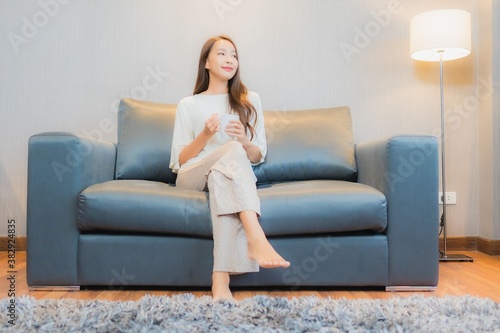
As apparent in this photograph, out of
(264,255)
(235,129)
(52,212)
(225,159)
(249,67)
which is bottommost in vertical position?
(264,255)

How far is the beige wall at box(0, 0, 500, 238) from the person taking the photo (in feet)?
9.57

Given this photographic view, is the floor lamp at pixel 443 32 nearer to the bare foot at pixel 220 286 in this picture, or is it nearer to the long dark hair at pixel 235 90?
the long dark hair at pixel 235 90

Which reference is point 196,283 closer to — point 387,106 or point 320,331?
point 320,331

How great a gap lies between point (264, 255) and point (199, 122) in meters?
0.89

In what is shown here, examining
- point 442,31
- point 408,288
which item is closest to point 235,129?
point 408,288

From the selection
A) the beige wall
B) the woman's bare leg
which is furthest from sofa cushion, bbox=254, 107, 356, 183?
the woman's bare leg

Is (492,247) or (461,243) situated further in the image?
(461,243)

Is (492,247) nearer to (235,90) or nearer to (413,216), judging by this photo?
(413,216)

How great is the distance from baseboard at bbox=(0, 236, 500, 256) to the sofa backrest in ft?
3.11

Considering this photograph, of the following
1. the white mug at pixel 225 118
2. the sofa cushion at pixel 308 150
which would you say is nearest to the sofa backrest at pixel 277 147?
the sofa cushion at pixel 308 150

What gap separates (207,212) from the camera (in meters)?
1.87

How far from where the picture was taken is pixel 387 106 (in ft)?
9.69

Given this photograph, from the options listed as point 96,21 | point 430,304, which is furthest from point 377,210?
point 96,21

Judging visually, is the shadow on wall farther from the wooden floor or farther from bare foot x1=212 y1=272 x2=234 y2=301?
bare foot x1=212 y1=272 x2=234 y2=301
